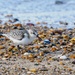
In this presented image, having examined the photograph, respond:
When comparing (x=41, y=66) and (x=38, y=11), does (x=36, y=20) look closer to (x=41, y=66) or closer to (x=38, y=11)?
(x=38, y=11)

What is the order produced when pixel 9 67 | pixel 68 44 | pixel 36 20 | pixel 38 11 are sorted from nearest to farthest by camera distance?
pixel 9 67 < pixel 68 44 < pixel 36 20 < pixel 38 11

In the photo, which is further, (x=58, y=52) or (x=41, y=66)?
(x=58, y=52)

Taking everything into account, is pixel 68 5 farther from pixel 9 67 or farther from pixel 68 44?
pixel 9 67

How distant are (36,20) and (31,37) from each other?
5.50 metres

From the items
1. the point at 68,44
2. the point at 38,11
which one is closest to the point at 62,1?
the point at 38,11

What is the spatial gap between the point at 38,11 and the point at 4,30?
15.1 feet

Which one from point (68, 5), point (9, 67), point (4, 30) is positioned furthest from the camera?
point (68, 5)

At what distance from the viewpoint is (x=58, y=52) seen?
30.1ft

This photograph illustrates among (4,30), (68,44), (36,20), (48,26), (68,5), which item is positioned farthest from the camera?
(68,5)

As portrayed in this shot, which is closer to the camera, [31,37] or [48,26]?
[31,37]

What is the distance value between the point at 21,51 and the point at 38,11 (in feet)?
25.3

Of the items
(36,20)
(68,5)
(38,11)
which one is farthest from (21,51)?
(68,5)

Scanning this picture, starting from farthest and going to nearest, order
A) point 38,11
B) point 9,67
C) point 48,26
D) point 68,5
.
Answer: point 68,5 → point 38,11 → point 48,26 → point 9,67

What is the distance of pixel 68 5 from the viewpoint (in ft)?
61.6
